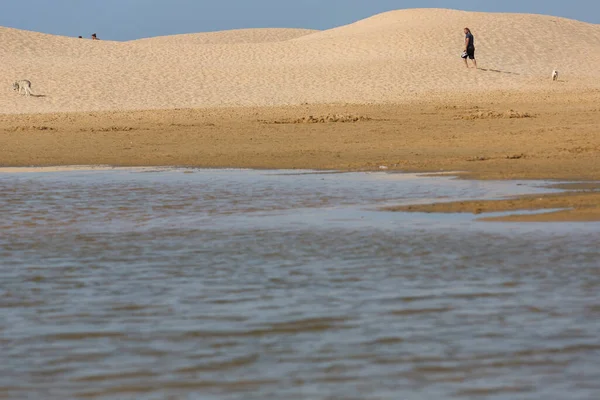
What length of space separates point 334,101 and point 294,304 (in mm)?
25165

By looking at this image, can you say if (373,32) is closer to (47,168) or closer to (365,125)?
(365,125)

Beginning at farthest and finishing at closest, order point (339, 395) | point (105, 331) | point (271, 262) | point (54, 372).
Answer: point (271, 262) < point (105, 331) < point (54, 372) < point (339, 395)

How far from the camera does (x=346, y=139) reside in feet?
63.9

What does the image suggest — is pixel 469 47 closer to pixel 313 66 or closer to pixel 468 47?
pixel 468 47

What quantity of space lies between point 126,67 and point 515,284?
33153mm

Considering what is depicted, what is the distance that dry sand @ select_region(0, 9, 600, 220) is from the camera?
1719 centimetres

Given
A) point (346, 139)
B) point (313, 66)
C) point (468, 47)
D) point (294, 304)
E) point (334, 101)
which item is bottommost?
point (294, 304)

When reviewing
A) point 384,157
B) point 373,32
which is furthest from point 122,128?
point 373,32

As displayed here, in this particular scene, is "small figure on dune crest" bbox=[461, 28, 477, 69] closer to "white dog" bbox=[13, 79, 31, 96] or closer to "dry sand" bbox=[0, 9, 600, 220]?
"dry sand" bbox=[0, 9, 600, 220]

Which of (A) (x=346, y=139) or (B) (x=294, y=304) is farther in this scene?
(A) (x=346, y=139)

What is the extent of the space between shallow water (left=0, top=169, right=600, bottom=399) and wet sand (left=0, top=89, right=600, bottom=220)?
1900 millimetres

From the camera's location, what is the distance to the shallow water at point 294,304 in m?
4.72

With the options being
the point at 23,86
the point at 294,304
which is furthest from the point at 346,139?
the point at 23,86

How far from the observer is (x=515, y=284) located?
22.0ft
